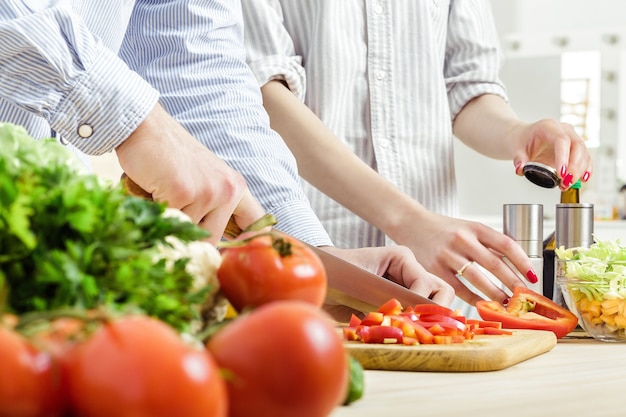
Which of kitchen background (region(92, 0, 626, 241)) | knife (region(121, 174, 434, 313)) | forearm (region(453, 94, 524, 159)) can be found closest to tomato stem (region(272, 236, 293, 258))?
knife (region(121, 174, 434, 313))

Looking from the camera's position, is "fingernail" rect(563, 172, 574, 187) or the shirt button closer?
the shirt button

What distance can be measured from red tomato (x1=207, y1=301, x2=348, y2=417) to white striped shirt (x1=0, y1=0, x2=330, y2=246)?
0.62 metres

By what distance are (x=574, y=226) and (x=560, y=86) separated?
285 centimetres

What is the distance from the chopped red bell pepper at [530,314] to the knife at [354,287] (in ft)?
0.45

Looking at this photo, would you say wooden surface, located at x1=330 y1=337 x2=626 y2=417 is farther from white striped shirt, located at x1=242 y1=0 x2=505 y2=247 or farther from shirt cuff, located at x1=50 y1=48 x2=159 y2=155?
white striped shirt, located at x1=242 y1=0 x2=505 y2=247

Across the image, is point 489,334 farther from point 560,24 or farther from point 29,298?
point 560,24

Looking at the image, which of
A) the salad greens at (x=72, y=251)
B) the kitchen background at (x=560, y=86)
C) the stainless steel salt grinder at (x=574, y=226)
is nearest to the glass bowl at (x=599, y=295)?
the stainless steel salt grinder at (x=574, y=226)

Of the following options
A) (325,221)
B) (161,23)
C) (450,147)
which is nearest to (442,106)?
(450,147)

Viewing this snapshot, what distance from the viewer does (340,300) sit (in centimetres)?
128

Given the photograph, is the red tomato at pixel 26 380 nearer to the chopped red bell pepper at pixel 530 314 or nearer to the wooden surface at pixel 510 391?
the wooden surface at pixel 510 391

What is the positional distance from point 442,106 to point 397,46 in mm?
181

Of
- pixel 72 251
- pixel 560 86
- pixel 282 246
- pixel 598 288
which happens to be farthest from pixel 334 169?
pixel 560 86

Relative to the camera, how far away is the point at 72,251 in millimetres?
459

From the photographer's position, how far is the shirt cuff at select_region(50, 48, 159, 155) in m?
1.01
